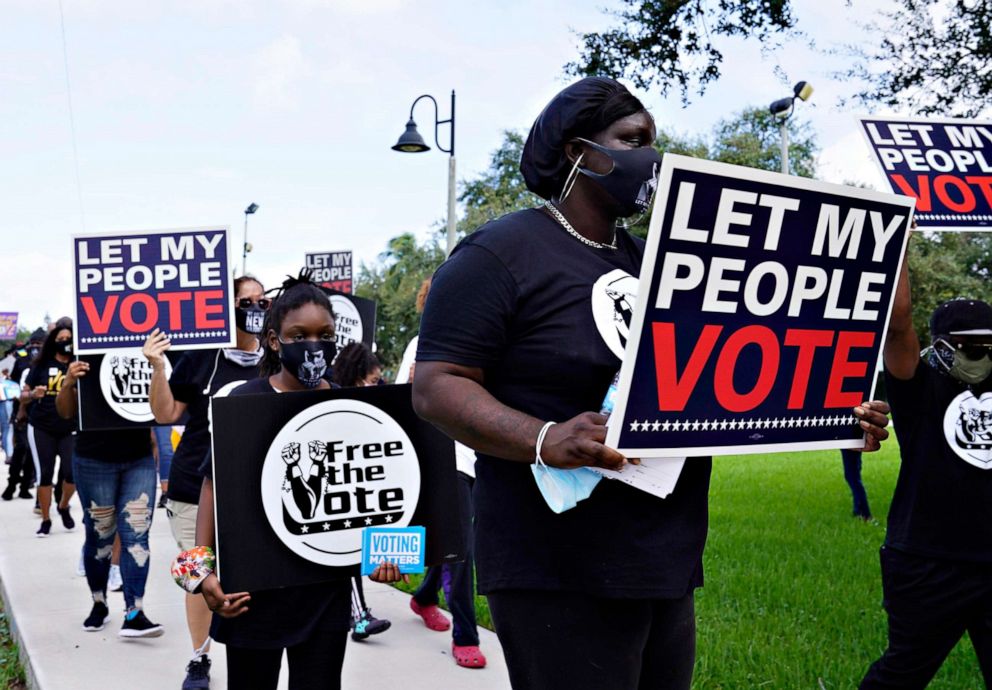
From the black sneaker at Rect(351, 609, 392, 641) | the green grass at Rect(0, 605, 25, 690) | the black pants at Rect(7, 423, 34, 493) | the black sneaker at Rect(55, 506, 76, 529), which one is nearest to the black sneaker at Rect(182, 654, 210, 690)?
the black sneaker at Rect(351, 609, 392, 641)

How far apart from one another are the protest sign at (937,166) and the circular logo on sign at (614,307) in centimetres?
250

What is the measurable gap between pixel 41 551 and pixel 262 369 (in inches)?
250

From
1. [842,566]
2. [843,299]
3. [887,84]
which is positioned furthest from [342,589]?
[887,84]

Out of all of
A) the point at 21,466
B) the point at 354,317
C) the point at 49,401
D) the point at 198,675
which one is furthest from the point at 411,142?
the point at 198,675

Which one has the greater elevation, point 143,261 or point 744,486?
point 143,261

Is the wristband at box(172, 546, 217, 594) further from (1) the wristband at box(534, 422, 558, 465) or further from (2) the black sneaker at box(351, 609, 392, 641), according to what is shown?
(2) the black sneaker at box(351, 609, 392, 641)

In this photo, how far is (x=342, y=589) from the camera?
11.5ft

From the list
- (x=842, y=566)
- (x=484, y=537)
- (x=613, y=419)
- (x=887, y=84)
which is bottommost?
(x=842, y=566)

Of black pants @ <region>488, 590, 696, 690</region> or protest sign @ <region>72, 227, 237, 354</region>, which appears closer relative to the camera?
black pants @ <region>488, 590, 696, 690</region>

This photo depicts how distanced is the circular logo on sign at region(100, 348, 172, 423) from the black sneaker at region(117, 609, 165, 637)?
3.70 feet

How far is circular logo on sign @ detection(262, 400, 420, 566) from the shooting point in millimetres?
3463

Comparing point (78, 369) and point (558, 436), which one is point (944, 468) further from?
point (78, 369)

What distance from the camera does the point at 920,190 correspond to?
4.40m

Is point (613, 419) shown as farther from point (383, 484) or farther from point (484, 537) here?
point (383, 484)
